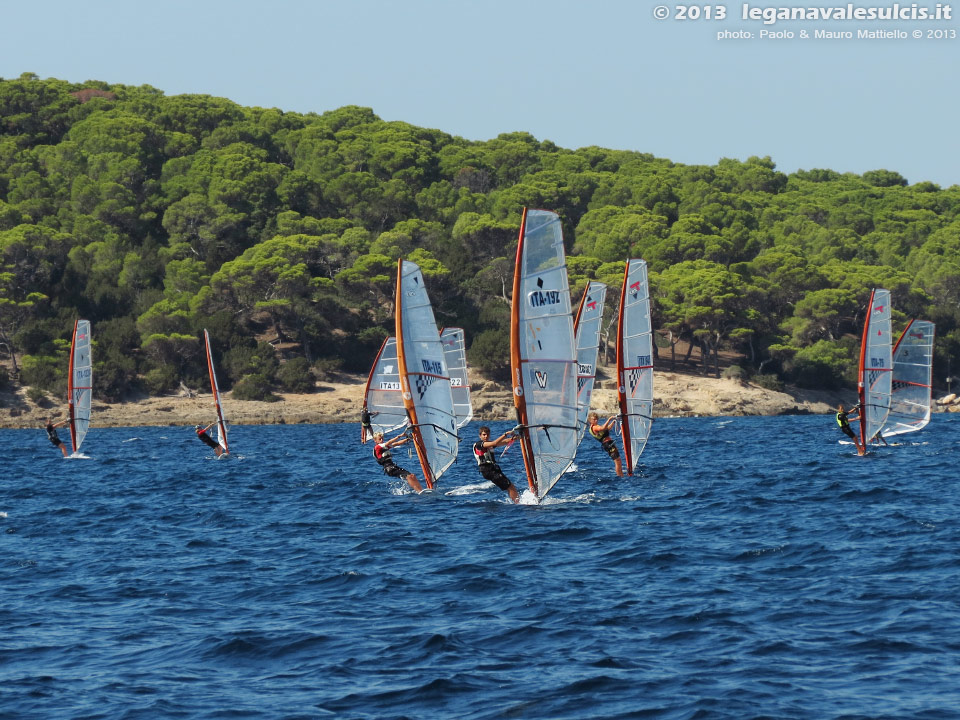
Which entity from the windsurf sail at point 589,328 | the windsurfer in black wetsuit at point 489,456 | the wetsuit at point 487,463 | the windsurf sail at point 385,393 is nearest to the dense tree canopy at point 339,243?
the windsurf sail at point 385,393

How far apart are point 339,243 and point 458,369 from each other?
44682 mm

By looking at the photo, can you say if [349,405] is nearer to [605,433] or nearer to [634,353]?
[605,433]

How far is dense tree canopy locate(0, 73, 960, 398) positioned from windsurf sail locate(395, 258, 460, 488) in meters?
45.3

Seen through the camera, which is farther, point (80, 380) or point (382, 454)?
point (80, 380)

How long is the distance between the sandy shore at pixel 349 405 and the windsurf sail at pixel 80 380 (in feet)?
79.2

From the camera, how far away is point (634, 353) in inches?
1152

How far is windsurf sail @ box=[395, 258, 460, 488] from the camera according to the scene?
26922 mm

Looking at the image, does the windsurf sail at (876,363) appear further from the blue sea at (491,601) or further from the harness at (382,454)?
the harness at (382,454)

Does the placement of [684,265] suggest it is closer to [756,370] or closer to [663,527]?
[756,370]

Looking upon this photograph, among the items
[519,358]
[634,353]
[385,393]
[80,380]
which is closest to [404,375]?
[519,358]

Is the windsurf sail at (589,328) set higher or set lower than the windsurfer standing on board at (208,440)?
higher

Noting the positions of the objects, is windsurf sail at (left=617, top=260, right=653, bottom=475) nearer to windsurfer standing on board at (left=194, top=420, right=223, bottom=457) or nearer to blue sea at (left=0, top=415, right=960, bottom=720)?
blue sea at (left=0, top=415, right=960, bottom=720)

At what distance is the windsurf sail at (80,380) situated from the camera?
41281 millimetres

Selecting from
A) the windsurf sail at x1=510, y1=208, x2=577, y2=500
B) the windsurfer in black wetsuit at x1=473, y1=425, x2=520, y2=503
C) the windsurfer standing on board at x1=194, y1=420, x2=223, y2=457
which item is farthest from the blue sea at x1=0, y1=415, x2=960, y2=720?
the windsurfer standing on board at x1=194, y1=420, x2=223, y2=457
